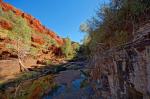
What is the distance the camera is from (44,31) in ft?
243

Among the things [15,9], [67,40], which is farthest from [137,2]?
[15,9]

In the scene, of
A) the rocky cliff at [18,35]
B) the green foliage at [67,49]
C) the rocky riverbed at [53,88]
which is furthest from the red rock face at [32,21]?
the rocky riverbed at [53,88]

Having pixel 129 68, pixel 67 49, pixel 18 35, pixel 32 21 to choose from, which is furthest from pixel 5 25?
pixel 129 68

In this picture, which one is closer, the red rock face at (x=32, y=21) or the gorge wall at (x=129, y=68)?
the gorge wall at (x=129, y=68)

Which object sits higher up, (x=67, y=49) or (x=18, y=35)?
(x=18, y=35)

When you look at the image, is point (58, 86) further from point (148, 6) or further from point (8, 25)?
point (8, 25)

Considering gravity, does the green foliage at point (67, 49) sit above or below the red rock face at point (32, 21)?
below

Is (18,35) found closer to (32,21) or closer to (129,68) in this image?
(32,21)

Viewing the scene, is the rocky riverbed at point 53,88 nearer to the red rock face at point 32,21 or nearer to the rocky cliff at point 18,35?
the rocky cliff at point 18,35

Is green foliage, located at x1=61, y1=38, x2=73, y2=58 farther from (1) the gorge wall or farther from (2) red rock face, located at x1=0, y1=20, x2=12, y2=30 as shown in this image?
(1) the gorge wall

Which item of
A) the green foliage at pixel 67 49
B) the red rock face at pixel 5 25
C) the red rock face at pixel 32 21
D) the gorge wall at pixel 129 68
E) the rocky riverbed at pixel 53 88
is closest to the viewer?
the gorge wall at pixel 129 68

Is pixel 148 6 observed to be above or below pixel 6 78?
above

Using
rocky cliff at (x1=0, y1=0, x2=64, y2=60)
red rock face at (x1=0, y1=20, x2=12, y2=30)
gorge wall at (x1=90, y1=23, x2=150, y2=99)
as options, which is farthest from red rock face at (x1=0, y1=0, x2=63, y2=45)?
gorge wall at (x1=90, y1=23, x2=150, y2=99)

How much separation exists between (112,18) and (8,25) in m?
51.2
